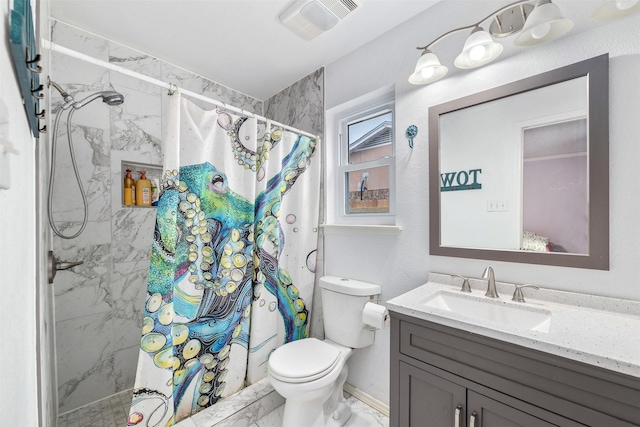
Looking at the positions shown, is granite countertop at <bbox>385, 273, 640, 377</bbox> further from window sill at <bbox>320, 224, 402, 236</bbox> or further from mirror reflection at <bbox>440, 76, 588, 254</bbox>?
window sill at <bbox>320, 224, 402, 236</bbox>

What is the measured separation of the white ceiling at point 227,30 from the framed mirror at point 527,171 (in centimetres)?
78

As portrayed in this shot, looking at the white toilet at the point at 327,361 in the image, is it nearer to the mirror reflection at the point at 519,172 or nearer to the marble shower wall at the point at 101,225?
the mirror reflection at the point at 519,172

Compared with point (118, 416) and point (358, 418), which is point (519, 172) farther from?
point (118, 416)

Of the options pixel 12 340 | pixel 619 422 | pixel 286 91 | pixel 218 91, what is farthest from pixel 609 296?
pixel 218 91

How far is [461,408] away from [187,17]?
2.51 metres

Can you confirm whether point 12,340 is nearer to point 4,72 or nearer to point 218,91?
point 4,72

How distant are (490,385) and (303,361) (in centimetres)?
95

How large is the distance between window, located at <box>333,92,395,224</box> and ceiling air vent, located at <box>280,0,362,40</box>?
572 millimetres

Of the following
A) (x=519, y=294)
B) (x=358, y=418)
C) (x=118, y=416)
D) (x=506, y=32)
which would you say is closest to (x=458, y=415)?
(x=519, y=294)

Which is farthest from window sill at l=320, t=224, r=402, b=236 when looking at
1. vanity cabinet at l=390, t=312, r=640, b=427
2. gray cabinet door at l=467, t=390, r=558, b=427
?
gray cabinet door at l=467, t=390, r=558, b=427

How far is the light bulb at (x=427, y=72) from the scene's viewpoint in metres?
1.39

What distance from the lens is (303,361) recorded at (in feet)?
4.94

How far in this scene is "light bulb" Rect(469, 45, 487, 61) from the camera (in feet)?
4.01

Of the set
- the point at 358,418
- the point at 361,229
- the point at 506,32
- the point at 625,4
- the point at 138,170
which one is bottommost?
the point at 358,418
